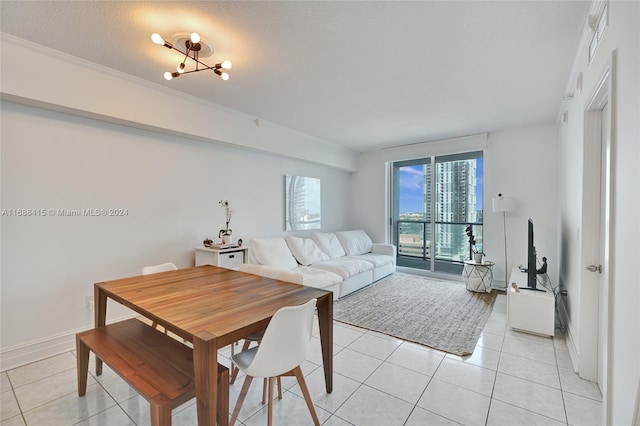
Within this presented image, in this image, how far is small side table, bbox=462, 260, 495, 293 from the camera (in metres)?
4.34

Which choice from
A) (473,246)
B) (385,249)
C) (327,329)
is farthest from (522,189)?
(327,329)

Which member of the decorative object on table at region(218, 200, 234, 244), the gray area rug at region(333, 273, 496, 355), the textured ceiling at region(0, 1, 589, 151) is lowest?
the gray area rug at region(333, 273, 496, 355)

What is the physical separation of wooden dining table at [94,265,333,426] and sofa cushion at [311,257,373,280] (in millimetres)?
1948

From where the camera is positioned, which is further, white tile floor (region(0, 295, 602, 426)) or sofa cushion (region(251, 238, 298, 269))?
sofa cushion (region(251, 238, 298, 269))

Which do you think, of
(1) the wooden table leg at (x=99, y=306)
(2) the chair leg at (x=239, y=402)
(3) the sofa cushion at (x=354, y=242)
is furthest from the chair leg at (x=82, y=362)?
(3) the sofa cushion at (x=354, y=242)

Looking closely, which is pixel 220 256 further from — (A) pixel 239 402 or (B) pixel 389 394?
(B) pixel 389 394

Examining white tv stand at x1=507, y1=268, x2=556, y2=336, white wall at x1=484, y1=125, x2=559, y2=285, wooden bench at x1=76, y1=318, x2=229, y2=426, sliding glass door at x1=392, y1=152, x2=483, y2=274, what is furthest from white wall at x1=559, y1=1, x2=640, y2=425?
sliding glass door at x1=392, y1=152, x2=483, y2=274

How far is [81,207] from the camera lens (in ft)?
8.86

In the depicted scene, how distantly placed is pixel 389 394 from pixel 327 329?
68 centimetres

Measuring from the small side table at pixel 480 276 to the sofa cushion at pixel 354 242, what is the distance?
1923 mm

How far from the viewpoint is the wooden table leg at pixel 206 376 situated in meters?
1.23

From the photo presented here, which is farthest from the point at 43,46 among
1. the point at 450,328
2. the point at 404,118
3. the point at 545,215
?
the point at 545,215

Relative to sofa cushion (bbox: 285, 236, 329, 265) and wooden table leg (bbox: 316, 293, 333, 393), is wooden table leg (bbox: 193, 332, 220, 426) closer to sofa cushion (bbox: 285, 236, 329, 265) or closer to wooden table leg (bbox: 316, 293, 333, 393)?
wooden table leg (bbox: 316, 293, 333, 393)

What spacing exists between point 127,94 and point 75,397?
102 inches
